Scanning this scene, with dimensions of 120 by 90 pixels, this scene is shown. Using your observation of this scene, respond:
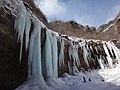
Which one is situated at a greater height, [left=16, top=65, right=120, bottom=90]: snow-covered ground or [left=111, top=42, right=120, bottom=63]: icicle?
[left=111, top=42, right=120, bottom=63]: icicle

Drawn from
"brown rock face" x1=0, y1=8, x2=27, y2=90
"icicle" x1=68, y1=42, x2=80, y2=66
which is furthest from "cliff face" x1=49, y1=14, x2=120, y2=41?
"brown rock face" x1=0, y1=8, x2=27, y2=90

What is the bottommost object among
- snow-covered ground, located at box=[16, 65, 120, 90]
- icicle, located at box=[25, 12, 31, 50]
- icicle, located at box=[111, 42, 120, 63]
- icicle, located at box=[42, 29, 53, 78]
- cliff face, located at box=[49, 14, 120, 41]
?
snow-covered ground, located at box=[16, 65, 120, 90]

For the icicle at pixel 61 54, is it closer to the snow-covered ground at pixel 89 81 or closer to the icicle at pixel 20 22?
the snow-covered ground at pixel 89 81

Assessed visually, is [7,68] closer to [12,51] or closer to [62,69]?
[12,51]

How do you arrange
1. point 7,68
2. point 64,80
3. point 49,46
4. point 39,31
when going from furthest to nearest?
point 64,80
point 49,46
point 39,31
point 7,68

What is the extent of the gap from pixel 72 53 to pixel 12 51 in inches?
228

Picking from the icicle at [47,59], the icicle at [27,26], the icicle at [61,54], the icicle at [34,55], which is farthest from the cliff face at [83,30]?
the icicle at [27,26]

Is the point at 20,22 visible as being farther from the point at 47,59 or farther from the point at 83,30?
the point at 83,30

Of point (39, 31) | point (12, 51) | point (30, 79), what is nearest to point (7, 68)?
point (12, 51)

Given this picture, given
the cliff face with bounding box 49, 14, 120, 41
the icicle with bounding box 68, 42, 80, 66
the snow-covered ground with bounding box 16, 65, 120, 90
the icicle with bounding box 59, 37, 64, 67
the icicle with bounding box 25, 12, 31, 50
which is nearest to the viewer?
the icicle with bounding box 25, 12, 31, 50

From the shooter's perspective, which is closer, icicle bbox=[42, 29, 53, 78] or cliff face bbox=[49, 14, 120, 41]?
icicle bbox=[42, 29, 53, 78]

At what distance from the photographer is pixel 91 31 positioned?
96.6 feet

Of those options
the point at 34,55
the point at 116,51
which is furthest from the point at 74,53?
the point at 34,55

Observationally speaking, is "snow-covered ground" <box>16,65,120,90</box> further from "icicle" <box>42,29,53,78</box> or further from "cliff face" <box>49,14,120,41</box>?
"cliff face" <box>49,14,120,41</box>
